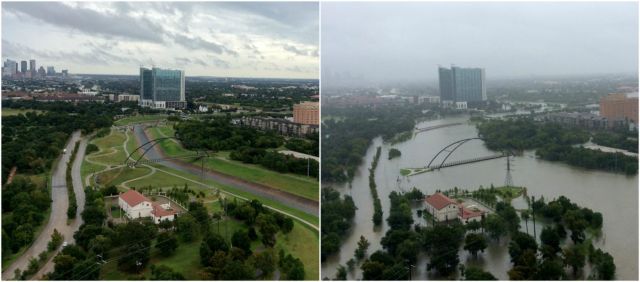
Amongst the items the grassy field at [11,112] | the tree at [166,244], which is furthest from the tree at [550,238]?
the grassy field at [11,112]

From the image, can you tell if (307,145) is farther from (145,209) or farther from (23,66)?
(23,66)

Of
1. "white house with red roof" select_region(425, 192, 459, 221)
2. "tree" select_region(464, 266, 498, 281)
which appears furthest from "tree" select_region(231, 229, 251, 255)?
"white house with red roof" select_region(425, 192, 459, 221)

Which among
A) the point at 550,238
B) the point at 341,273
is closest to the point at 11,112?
the point at 341,273

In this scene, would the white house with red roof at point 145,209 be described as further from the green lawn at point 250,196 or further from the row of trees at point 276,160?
the row of trees at point 276,160

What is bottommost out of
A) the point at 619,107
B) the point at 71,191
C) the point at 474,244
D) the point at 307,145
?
the point at 474,244

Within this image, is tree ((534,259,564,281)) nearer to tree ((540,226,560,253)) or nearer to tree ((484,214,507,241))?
tree ((540,226,560,253))

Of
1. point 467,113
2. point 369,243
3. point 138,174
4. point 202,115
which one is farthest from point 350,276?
point 467,113
